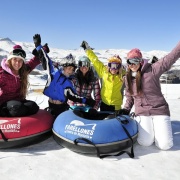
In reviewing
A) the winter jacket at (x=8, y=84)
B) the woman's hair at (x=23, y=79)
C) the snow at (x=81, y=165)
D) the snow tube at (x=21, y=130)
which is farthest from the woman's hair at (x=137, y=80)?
the winter jacket at (x=8, y=84)

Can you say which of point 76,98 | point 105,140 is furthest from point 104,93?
point 105,140

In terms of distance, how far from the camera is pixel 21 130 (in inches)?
118

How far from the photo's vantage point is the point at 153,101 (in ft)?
11.4

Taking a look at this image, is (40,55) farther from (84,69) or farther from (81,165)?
(81,165)

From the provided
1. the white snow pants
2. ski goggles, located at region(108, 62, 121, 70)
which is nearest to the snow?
the white snow pants

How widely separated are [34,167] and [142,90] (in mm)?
1942

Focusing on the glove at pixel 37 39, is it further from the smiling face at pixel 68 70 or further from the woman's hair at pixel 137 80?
the woman's hair at pixel 137 80

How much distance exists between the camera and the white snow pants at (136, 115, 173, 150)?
3.19 metres

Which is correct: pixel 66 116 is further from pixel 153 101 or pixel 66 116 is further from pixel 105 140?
pixel 153 101

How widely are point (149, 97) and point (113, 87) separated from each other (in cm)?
94

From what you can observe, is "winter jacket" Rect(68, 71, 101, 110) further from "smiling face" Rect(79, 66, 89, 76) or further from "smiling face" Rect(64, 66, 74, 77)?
"smiling face" Rect(64, 66, 74, 77)

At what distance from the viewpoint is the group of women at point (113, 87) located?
3301 millimetres

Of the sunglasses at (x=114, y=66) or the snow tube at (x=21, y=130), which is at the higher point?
the sunglasses at (x=114, y=66)

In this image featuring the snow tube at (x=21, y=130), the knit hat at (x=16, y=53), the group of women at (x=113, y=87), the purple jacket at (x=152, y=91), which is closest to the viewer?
the snow tube at (x=21, y=130)
